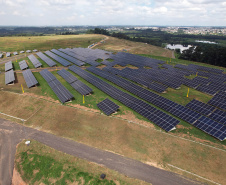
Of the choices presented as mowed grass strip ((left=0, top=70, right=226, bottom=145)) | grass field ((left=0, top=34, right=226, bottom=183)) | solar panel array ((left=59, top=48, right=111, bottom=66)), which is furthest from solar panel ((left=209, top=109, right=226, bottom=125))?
solar panel array ((left=59, top=48, right=111, bottom=66))

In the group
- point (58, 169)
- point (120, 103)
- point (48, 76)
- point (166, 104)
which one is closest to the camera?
point (58, 169)

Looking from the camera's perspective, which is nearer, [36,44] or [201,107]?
[201,107]

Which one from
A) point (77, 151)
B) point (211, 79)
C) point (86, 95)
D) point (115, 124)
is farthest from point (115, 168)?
point (211, 79)

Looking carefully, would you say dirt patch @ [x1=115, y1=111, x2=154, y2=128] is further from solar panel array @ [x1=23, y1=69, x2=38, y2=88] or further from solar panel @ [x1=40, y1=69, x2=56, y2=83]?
solar panel array @ [x1=23, y1=69, x2=38, y2=88]

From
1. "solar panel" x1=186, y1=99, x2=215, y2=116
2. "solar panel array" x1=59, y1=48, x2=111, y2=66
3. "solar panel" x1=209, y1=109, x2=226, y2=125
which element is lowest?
"solar panel" x1=209, y1=109, x2=226, y2=125

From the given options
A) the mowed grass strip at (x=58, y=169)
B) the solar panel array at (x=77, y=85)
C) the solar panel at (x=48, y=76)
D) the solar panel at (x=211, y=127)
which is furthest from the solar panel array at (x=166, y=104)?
the solar panel at (x=48, y=76)

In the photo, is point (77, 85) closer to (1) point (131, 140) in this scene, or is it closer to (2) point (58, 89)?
(2) point (58, 89)

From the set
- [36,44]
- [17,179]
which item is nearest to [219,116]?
[17,179]

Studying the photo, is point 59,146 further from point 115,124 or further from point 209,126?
point 209,126
